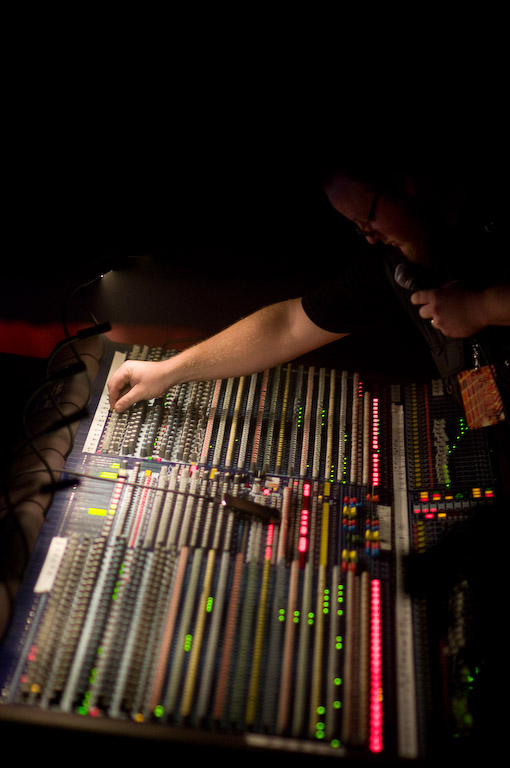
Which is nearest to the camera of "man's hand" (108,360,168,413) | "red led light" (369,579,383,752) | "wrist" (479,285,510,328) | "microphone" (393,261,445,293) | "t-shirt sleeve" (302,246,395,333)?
"red led light" (369,579,383,752)

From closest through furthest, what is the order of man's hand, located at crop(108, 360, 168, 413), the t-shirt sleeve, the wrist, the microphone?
the wrist < the microphone < man's hand, located at crop(108, 360, 168, 413) < the t-shirt sleeve

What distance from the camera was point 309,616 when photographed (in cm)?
115

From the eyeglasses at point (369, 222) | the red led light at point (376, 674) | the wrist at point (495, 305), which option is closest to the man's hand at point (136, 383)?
the eyeglasses at point (369, 222)

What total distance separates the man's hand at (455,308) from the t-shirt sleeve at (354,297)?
0.38 m

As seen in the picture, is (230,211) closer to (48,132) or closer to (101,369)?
(48,132)

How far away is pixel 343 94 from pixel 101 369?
1.35 metres

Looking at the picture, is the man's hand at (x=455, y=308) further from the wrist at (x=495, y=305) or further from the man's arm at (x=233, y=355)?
the man's arm at (x=233, y=355)

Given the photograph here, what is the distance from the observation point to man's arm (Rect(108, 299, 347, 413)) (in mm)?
1693

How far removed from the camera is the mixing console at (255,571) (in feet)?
3.32

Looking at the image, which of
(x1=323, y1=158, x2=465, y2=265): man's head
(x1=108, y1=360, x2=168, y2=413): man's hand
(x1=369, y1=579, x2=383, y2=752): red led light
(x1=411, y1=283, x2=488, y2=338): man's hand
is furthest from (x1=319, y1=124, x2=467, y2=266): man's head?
(x1=369, y1=579, x2=383, y2=752): red led light

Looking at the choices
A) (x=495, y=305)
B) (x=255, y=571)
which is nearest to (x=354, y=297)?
(x=495, y=305)

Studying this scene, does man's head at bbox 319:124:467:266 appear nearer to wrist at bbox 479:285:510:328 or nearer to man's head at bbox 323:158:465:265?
man's head at bbox 323:158:465:265

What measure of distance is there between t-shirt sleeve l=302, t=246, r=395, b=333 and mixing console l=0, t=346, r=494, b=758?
299 millimetres

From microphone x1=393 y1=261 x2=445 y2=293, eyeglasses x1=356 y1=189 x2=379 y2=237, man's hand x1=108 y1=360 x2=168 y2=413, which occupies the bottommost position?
man's hand x1=108 y1=360 x2=168 y2=413
